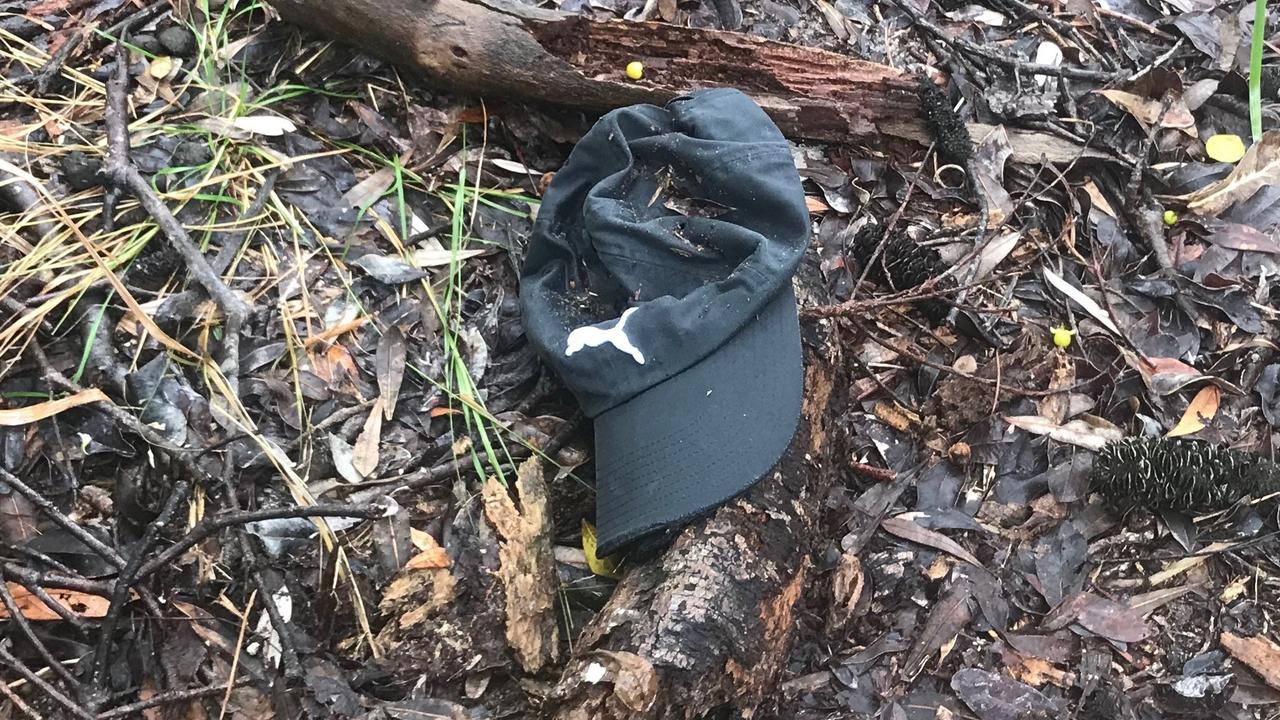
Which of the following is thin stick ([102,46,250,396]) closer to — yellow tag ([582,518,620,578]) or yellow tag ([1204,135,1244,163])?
yellow tag ([582,518,620,578])

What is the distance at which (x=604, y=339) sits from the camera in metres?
1.56

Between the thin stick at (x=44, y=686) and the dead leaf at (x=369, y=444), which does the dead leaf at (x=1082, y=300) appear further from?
the thin stick at (x=44, y=686)

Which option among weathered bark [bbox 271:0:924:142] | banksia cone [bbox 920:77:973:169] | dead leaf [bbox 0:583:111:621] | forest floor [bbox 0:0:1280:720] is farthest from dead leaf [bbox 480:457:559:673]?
banksia cone [bbox 920:77:973:169]

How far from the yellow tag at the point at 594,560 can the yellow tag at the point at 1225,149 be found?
6.63ft

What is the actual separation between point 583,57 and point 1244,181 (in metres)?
1.84

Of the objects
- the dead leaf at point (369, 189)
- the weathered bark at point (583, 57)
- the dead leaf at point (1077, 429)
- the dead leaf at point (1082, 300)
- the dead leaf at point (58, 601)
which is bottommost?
the dead leaf at point (58, 601)

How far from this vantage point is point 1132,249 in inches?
87.6

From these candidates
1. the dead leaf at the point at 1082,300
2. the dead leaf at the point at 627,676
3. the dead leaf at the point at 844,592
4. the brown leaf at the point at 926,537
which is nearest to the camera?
the dead leaf at the point at 627,676

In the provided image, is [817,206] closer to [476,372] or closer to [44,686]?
[476,372]

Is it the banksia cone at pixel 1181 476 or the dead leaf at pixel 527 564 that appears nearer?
the dead leaf at pixel 527 564

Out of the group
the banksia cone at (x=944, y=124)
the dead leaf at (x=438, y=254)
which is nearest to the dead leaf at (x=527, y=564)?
the dead leaf at (x=438, y=254)

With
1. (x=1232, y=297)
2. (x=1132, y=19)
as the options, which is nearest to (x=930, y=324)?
(x=1232, y=297)

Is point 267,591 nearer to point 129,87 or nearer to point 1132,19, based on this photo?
point 129,87

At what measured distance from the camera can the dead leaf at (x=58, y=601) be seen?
4.74 feet
